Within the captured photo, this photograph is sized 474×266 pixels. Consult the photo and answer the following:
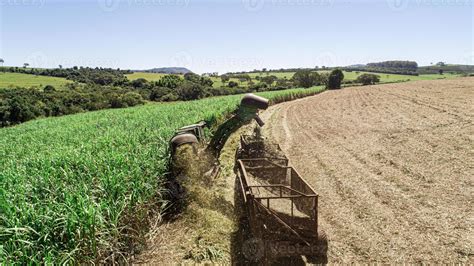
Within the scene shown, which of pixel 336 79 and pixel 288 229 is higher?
pixel 336 79

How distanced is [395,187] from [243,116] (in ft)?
15.5

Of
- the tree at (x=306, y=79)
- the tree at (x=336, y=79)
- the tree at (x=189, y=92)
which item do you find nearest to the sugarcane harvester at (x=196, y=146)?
the tree at (x=189, y=92)

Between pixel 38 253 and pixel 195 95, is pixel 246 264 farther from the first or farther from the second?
pixel 195 95

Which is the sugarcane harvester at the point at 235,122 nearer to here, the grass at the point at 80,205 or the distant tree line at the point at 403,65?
the grass at the point at 80,205

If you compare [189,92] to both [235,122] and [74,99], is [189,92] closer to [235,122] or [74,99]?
[74,99]

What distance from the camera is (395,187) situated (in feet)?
26.9

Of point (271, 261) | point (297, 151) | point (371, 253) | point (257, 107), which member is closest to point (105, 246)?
point (271, 261)

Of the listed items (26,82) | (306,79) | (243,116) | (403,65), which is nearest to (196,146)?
(243,116)

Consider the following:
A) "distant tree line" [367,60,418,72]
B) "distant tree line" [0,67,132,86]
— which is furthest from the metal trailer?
"distant tree line" [367,60,418,72]

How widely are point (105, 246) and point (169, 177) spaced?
3016 mm

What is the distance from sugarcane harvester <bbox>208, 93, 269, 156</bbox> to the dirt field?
2954 millimetres

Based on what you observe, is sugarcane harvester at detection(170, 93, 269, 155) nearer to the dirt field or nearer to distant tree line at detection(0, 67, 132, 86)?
the dirt field

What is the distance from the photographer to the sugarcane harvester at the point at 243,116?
8102 mm

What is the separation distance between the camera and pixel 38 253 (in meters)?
3.54
